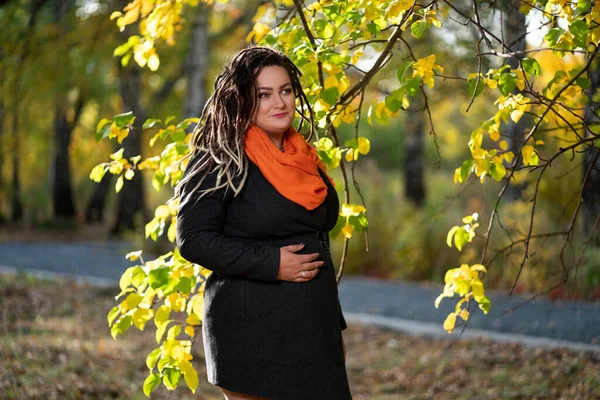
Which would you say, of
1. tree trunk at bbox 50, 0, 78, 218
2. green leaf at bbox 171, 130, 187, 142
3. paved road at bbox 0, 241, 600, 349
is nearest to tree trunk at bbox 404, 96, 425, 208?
paved road at bbox 0, 241, 600, 349

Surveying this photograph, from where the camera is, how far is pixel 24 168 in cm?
2305

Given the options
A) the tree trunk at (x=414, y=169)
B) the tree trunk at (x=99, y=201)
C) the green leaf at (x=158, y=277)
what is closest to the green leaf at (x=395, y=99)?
the green leaf at (x=158, y=277)

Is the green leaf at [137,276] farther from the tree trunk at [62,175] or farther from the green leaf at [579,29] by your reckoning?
the tree trunk at [62,175]

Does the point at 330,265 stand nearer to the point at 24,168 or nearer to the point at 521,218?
the point at 521,218

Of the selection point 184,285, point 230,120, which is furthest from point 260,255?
point 184,285

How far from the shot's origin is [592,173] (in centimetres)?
605

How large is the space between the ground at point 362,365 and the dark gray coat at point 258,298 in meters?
2.62

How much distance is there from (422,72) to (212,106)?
864 millimetres

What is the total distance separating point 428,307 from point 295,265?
6.16 m

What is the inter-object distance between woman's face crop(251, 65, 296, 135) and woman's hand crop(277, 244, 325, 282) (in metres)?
0.40

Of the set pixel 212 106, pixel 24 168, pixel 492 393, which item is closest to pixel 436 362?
pixel 492 393

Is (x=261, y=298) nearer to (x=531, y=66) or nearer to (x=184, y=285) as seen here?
(x=184, y=285)

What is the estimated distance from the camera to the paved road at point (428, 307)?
23.2 ft

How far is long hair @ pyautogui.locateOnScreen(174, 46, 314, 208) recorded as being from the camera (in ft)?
8.24
